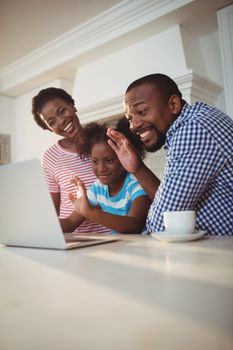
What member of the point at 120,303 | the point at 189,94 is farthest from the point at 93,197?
the point at 189,94

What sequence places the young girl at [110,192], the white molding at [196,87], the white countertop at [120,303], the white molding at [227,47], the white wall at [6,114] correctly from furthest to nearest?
1. the white wall at [6,114]
2. the white molding at [196,87]
3. the white molding at [227,47]
4. the young girl at [110,192]
5. the white countertop at [120,303]

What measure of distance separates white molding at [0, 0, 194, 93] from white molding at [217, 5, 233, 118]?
286mm

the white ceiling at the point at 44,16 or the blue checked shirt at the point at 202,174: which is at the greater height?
the white ceiling at the point at 44,16

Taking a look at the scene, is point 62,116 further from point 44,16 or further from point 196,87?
point 44,16

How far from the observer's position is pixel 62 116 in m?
1.64

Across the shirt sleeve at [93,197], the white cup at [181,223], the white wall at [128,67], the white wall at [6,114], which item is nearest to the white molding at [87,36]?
the white wall at [128,67]

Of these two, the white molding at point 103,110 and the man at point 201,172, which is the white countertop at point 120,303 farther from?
the white molding at point 103,110

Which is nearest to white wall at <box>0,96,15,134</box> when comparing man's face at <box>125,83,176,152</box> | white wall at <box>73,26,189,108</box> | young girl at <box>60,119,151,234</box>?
white wall at <box>73,26,189,108</box>

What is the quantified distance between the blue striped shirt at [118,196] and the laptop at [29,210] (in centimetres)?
46

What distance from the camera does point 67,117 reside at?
64.4 inches

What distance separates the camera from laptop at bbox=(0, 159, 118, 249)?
725mm

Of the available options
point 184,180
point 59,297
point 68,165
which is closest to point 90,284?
point 59,297

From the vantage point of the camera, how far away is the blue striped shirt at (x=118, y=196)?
1.27 meters

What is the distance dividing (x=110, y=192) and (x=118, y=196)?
0.22ft
